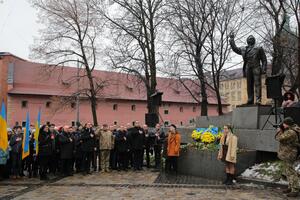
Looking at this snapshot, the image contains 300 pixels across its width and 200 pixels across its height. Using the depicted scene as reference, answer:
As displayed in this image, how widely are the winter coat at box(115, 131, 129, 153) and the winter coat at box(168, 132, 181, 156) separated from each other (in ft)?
6.57

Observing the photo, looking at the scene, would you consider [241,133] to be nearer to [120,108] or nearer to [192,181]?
[192,181]

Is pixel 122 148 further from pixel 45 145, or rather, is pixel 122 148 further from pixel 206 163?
pixel 206 163

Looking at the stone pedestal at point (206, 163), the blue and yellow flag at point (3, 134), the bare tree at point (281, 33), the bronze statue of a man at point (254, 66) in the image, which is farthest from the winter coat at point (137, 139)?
the bare tree at point (281, 33)

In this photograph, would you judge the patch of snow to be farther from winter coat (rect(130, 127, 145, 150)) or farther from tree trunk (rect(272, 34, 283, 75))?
tree trunk (rect(272, 34, 283, 75))

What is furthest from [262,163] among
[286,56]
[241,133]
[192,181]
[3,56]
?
[3,56]

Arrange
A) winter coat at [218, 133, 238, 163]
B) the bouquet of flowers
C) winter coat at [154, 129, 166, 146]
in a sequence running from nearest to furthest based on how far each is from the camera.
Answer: winter coat at [218, 133, 238, 163] → the bouquet of flowers → winter coat at [154, 129, 166, 146]

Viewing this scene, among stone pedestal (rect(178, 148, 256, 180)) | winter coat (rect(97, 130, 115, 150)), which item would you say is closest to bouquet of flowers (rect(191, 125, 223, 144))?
stone pedestal (rect(178, 148, 256, 180))

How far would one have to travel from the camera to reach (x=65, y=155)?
13.0 metres

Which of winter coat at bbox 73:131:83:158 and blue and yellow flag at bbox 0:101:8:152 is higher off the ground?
blue and yellow flag at bbox 0:101:8:152

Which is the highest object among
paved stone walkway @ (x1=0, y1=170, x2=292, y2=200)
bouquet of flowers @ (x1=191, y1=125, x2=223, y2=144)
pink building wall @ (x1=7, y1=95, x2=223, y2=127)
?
pink building wall @ (x1=7, y1=95, x2=223, y2=127)

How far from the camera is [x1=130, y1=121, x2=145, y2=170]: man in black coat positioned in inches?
563

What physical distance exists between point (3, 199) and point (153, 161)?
7629 mm

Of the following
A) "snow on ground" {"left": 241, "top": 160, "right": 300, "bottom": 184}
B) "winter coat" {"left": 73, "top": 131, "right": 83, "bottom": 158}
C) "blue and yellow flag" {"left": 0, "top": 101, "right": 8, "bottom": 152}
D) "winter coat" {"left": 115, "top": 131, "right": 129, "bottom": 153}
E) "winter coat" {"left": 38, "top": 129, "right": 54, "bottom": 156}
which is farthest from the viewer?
"winter coat" {"left": 115, "top": 131, "right": 129, "bottom": 153}

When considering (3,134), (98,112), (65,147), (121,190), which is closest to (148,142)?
(65,147)
